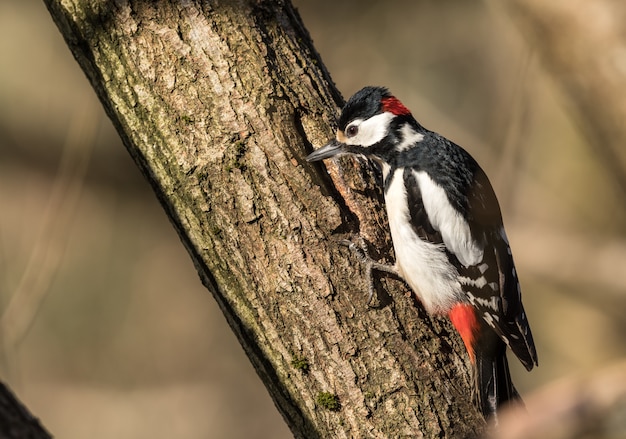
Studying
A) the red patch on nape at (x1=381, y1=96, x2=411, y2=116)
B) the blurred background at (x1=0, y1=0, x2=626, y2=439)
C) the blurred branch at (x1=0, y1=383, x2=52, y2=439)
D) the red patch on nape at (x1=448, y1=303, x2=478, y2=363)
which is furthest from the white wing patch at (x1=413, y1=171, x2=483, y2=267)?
the blurred background at (x1=0, y1=0, x2=626, y2=439)

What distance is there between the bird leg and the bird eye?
1.49ft

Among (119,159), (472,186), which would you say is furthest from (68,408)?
(472,186)

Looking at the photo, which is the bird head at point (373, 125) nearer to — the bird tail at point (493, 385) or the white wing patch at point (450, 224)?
the white wing patch at point (450, 224)

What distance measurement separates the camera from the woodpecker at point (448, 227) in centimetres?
301

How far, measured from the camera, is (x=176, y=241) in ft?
26.0

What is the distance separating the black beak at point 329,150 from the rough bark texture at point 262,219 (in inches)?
1.7

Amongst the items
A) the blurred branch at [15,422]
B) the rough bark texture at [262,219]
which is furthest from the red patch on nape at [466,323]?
the blurred branch at [15,422]

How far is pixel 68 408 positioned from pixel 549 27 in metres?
6.80

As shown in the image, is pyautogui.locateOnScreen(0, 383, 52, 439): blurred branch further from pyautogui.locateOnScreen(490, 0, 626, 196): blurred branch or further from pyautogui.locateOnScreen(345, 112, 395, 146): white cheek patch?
pyautogui.locateOnScreen(345, 112, 395, 146): white cheek patch

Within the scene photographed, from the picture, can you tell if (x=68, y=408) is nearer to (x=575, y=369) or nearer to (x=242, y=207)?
(x=575, y=369)

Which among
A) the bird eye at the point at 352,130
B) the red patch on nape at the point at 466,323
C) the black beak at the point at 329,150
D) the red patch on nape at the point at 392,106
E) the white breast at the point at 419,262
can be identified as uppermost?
the red patch on nape at the point at 392,106

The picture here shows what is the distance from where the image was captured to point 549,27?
5.79 ft

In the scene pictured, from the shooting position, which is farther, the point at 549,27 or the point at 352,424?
the point at 352,424

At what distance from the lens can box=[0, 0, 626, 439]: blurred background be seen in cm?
654
